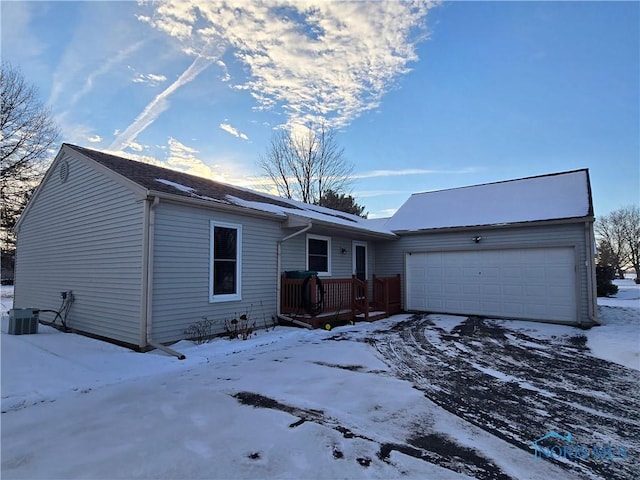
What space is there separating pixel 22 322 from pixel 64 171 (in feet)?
12.1

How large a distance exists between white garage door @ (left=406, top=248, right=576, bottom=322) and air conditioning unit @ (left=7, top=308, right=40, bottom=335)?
10568 mm

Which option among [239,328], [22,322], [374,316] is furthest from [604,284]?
→ [22,322]

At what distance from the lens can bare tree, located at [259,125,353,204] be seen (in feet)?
79.4

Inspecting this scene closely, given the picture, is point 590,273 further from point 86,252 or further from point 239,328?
point 86,252

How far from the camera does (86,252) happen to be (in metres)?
7.62

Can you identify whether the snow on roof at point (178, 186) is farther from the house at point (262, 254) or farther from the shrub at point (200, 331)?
the shrub at point (200, 331)

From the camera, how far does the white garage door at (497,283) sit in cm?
977

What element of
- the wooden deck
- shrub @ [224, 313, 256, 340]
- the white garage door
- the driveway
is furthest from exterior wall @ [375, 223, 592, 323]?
shrub @ [224, 313, 256, 340]

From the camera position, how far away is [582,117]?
11.1m

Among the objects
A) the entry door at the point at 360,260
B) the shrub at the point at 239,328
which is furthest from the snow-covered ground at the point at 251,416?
the entry door at the point at 360,260

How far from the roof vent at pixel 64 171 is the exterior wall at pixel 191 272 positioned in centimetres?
404

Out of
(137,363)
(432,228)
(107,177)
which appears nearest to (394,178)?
(432,228)

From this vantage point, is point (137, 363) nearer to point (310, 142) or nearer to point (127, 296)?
point (127, 296)

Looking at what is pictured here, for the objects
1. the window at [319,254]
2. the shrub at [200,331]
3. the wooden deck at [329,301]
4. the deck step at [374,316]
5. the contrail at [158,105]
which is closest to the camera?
the shrub at [200,331]
